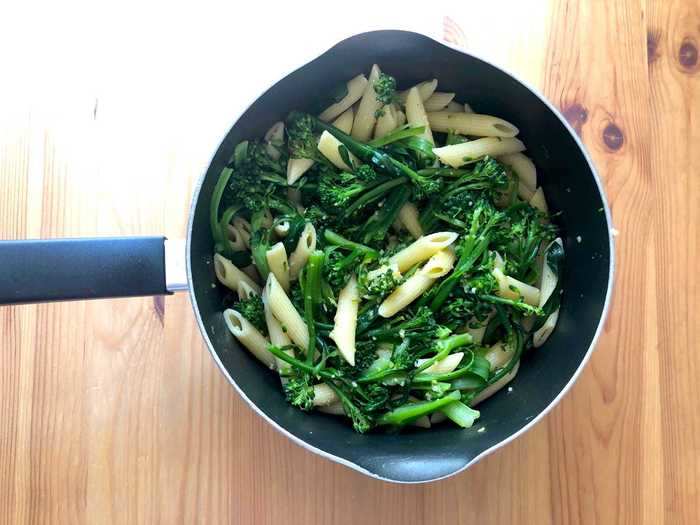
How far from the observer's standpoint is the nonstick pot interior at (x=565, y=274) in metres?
0.82

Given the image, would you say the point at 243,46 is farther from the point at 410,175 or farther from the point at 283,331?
the point at 283,331

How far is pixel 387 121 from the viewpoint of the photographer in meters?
0.91

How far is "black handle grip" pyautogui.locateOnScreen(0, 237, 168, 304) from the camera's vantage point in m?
0.72

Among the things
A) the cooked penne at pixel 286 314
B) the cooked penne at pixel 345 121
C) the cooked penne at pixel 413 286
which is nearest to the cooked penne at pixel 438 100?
the cooked penne at pixel 345 121

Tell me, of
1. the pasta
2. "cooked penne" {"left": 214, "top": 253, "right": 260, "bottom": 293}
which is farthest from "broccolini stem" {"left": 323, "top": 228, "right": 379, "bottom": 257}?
"cooked penne" {"left": 214, "top": 253, "right": 260, "bottom": 293}

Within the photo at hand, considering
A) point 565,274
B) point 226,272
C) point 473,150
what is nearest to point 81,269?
point 226,272

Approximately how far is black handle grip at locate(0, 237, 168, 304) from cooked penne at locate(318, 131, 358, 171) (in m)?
0.25

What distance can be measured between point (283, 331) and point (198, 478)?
0.28 m

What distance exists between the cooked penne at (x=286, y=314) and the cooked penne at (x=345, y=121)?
0.22 meters

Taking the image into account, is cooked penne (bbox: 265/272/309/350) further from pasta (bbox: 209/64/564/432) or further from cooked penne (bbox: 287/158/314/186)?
cooked penne (bbox: 287/158/314/186)

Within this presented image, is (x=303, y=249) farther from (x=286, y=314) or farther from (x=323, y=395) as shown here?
(x=323, y=395)

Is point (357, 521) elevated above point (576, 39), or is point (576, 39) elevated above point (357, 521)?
point (576, 39)

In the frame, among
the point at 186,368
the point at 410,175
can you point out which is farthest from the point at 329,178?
the point at 186,368

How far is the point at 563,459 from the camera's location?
3.26ft
